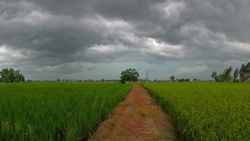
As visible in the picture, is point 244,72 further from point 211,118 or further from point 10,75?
point 10,75

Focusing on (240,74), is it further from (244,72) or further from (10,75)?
(10,75)

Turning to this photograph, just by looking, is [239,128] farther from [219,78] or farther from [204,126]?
[219,78]

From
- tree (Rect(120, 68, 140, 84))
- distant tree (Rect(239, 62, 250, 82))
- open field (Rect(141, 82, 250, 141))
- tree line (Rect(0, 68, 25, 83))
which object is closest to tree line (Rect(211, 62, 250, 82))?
distant tree (Rect(239, 62, 250, 82))

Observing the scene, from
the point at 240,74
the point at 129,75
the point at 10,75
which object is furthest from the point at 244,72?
the point at 10,75

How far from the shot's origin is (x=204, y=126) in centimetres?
407

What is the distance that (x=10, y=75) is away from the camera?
117562 mm

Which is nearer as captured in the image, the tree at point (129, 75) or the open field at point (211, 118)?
the open field at point (211, 118)

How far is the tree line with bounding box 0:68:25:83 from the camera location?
117000 mm

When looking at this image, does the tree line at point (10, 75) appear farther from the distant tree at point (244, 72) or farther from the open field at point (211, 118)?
the distant tree at point (244, 72)

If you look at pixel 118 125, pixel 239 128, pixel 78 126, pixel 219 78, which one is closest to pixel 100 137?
pixel 78 126

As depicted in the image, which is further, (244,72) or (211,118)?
(244,72)

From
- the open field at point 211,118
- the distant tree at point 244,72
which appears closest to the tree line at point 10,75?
the open field at point 211,118

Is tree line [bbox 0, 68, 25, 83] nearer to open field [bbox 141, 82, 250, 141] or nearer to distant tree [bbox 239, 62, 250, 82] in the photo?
open field [bbox 141, 82, 250, 141]

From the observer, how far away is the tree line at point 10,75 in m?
117
